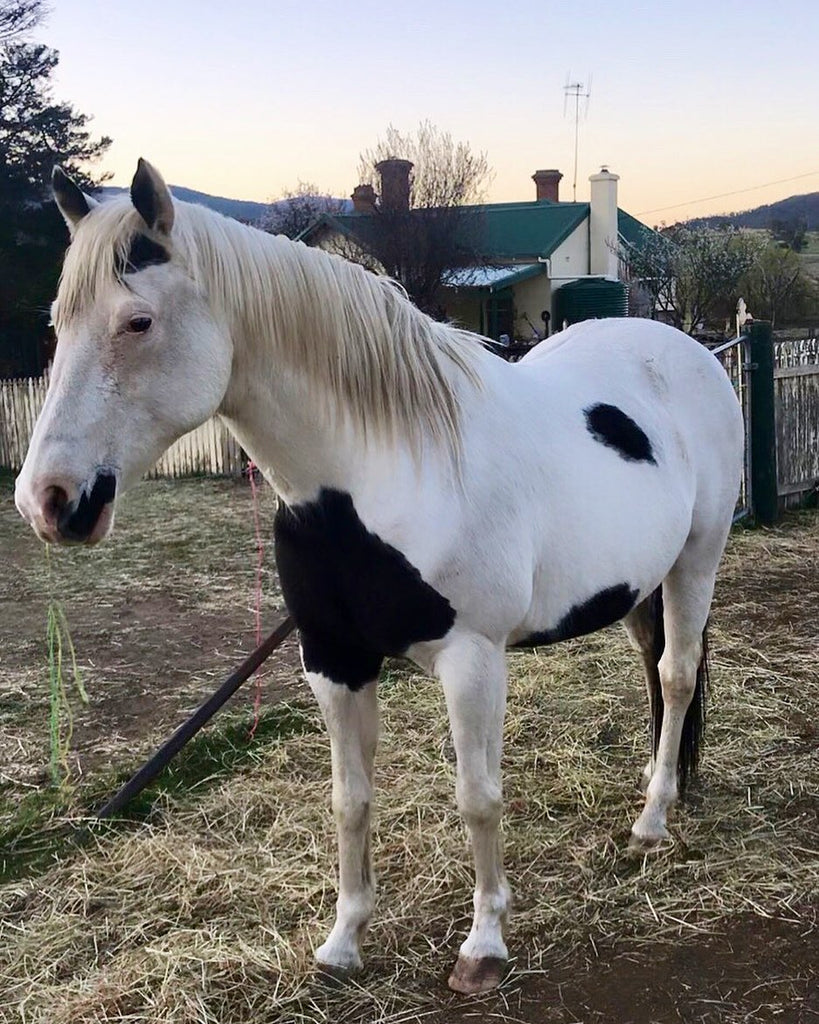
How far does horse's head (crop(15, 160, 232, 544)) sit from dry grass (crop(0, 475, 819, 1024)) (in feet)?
4.23

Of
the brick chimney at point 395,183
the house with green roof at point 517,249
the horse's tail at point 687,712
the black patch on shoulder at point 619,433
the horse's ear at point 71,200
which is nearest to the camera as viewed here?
the horse's ear at point 71,200

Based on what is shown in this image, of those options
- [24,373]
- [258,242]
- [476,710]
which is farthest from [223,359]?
[24,373]

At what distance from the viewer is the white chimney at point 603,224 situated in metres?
22.0

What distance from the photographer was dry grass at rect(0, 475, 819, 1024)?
209 cm

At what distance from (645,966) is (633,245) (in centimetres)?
2346

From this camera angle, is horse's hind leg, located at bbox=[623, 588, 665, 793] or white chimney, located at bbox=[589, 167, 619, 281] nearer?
horse's hind leg, located at bbox=[623, 588, 665, 793]

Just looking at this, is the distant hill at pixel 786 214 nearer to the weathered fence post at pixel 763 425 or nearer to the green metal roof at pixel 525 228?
the green metal roof at pixel 525 228

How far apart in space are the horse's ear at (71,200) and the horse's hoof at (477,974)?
1.89 m

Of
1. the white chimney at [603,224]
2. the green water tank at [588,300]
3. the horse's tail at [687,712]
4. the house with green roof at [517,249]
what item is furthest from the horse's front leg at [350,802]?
the white chimney at [603,224]

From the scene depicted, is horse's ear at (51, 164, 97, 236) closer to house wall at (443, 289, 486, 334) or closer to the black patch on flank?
the black patch on flank

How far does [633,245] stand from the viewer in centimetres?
2330

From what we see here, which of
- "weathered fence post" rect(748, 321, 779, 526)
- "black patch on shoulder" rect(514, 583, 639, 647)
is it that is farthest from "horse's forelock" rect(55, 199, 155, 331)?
"weathered fence post" rect(748, 321, 779, 526)

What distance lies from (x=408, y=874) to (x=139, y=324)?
5.86 ft

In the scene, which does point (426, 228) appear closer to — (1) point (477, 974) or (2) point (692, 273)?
(2) point (692, 273)
